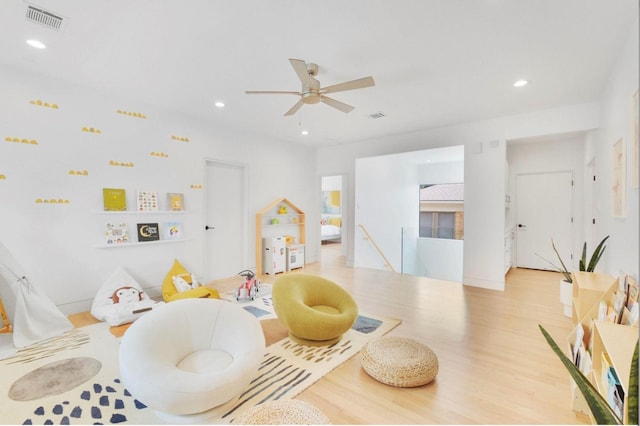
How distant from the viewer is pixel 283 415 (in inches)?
67.6

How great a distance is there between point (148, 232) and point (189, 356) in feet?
9.14

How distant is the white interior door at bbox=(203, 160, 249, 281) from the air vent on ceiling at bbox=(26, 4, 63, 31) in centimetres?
277

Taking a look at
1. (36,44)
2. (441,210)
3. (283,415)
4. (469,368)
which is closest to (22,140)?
(36,44)

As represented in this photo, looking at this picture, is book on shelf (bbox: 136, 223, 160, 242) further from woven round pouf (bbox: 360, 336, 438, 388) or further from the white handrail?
the white handrail

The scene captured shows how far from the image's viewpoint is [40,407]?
190cm

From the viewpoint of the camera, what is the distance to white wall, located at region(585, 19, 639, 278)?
7.46 feet

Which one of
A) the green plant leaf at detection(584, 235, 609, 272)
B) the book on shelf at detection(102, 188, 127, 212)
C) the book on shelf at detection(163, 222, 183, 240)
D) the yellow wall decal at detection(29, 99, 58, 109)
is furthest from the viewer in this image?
the book on shelf at detection(163, 222, 183, 240)

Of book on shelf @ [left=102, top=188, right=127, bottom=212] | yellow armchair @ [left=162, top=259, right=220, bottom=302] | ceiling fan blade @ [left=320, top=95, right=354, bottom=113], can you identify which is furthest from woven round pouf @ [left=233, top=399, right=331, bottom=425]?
book on shelf @ [left=102, top=188, right=127, bottom=212]

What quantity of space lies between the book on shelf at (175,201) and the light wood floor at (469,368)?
10.0 feet

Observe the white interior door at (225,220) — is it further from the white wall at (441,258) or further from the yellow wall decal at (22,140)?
the white wall at (441,258)

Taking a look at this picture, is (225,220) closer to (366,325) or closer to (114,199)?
(114,199)

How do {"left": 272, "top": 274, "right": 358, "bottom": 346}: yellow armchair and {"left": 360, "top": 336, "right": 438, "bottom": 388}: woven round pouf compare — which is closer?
{"left": 360, "top": 336, "right": 438, "bottom": 388}: woven round pouf

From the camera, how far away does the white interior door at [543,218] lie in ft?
18.7

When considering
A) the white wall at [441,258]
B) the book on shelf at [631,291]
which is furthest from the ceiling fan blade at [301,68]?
the white wall at [441,258]
